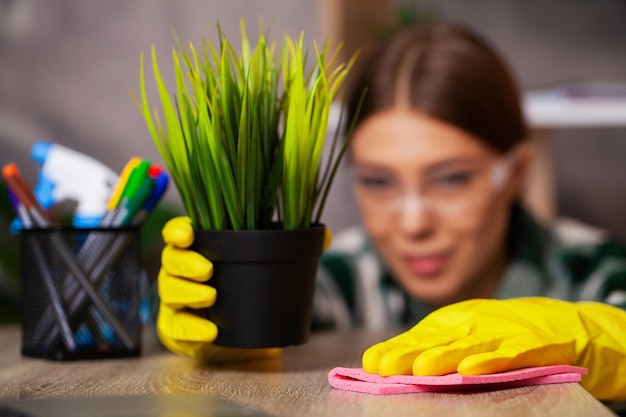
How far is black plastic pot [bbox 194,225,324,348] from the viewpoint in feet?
1.89

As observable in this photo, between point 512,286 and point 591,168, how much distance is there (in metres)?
0.75

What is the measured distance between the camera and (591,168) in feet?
6.24

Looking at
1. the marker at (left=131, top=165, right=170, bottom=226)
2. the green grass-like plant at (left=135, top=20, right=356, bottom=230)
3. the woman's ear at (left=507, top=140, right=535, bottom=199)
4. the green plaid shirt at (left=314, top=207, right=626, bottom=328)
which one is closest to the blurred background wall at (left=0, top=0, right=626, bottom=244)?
the green plaid shirt at (left=314, top=207, right=626, bottom=328)

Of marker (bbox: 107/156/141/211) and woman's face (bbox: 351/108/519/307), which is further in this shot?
woman's face (bbox: 351/108/519/307)

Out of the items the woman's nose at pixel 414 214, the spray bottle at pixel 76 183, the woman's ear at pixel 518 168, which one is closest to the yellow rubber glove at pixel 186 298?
the spray bottle at pixel 76 183

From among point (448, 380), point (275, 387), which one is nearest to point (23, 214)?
point (275, 387)

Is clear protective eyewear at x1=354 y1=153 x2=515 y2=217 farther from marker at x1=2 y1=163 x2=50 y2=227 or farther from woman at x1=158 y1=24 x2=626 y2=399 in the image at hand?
marker at x1=2 y1=163 x2=50 y2=227

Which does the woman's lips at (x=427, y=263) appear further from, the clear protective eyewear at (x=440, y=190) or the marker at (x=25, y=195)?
the marker at (x=25, y=195)

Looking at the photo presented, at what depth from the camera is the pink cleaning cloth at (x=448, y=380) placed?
480 mm

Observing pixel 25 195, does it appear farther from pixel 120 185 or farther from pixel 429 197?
pixel 429 197

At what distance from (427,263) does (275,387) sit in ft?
2.45

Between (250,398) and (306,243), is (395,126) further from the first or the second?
(250,398)

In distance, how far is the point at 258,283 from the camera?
0.58 metres

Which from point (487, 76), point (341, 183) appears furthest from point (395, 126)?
point (341, 183)
